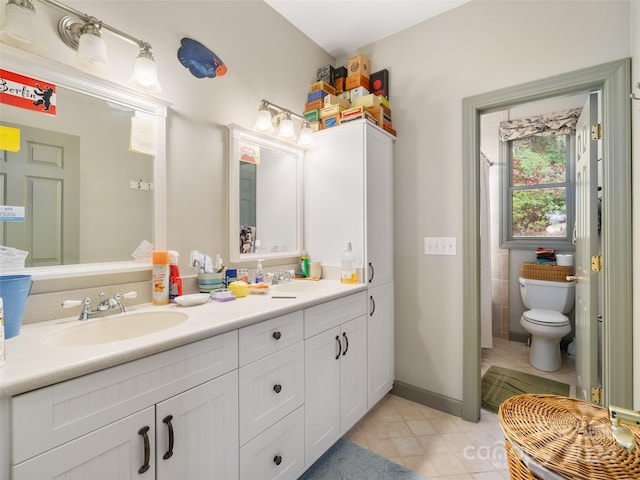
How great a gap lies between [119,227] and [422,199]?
1.85 metres

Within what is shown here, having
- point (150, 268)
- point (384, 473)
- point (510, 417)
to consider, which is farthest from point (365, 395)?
point (150, 268)

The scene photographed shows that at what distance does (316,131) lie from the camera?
2.18m

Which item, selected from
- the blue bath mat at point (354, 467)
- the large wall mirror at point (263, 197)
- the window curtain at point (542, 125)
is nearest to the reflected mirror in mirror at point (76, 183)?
the large wall mirror at point (263, 197)

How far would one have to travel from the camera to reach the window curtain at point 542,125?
3059 millimetres

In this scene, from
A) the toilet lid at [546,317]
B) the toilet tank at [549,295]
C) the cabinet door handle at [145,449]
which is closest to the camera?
the cabinet door handle at [145,449]

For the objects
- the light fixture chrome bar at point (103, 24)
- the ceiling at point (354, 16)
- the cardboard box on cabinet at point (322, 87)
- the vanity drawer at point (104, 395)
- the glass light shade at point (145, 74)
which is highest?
the ceiling at point (354, 16)

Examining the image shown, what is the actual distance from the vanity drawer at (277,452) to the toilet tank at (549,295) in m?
2.75

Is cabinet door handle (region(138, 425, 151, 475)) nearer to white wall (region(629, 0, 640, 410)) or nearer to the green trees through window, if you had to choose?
white wall (region(629, 0, 640, 410))

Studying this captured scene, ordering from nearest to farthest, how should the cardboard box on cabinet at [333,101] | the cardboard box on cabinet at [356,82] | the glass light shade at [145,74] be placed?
the glass light shade at [145,74] < the cardboard box on cabinet at [333,101] < the cardboard box on cabinet at [356,82]

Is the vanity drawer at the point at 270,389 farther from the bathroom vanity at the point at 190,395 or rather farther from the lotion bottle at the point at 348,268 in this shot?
the lotion bottle at the point at 348,268

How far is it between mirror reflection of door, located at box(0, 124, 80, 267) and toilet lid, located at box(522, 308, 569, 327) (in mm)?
3289

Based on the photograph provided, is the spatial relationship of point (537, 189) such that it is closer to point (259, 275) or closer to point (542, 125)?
point (542, 125)

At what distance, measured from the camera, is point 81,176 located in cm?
123

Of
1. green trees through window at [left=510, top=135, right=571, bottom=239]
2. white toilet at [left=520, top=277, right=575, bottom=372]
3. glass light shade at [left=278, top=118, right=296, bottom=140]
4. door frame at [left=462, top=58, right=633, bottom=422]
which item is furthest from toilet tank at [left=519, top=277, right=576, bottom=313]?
glass light shade at [left=278, top=118, right=296, bottom=140]
